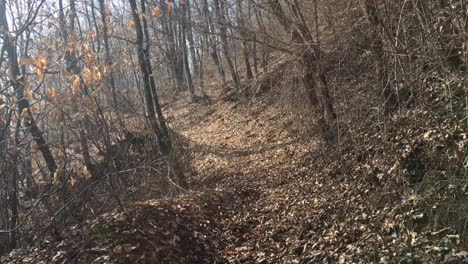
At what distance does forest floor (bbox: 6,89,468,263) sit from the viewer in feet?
18.8

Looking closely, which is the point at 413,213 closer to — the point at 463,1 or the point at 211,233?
the point at 463,1

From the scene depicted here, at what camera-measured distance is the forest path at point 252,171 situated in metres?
7.24

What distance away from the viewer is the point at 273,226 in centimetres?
771

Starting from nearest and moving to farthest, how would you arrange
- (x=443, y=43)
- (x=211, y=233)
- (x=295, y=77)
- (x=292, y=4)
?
(x=443, y=43), (x=211, y=233), (x=292, y=4), (x=295, y=77)

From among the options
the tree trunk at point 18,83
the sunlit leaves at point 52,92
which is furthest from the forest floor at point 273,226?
the sunlit leaves at point 52,92

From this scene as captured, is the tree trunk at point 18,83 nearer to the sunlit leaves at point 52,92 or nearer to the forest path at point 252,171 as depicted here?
the sunlit leaves at point 52,92

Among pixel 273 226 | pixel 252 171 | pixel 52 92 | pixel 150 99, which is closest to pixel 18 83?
pixel 52 92

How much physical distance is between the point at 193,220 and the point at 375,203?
3.12 meters

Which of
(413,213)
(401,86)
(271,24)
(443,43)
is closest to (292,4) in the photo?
(271,24)

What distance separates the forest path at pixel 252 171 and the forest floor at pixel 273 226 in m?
0.03

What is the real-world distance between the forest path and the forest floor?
0.11ft

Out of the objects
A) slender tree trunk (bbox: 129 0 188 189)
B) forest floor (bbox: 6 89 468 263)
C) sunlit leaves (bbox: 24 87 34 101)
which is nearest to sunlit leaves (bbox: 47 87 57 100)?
sunlit leaves (bbox: 24 87 34 101)

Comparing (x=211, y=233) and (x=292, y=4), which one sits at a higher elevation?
(x=292, y=4)

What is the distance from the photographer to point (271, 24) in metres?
11.1
